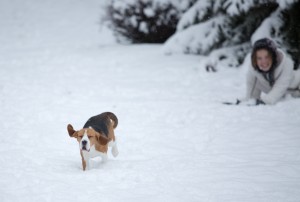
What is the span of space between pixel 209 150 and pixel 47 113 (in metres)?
3.52

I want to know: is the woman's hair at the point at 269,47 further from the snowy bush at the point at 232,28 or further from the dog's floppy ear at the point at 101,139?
the dog's floppy ear at the point at 101,139

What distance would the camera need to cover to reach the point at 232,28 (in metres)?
10.0

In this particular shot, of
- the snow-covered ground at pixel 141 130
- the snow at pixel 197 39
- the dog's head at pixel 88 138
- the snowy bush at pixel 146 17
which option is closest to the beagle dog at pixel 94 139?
the dog's head at pixel 88 138

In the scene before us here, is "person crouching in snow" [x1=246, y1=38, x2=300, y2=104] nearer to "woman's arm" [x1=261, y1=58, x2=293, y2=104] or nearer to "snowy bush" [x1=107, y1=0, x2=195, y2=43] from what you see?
"woman's arm" [x1=261, y1=58, x2=293, y2=104]

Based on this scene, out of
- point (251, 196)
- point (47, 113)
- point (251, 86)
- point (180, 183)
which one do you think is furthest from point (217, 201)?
point (47, 113)

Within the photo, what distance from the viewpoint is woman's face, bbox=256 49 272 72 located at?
22.5 feet

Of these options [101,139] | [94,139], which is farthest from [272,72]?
[94,139]

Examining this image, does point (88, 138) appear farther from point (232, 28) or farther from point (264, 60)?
point (232, 28)

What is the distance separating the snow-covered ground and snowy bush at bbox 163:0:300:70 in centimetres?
52

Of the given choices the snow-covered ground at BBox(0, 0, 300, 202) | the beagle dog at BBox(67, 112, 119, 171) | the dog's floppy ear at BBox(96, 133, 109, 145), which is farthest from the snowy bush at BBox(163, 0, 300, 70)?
the dog's floppy ear at BBox(96, 133, 109, 145)

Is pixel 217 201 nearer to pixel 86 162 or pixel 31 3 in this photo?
pixel 86 162

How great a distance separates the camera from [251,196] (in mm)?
3721

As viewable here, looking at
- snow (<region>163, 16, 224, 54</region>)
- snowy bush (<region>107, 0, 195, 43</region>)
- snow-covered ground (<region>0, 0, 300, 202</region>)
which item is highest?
snowy bush (<region>107, 0, 195, 43</region>)

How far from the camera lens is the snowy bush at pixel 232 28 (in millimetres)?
8625
